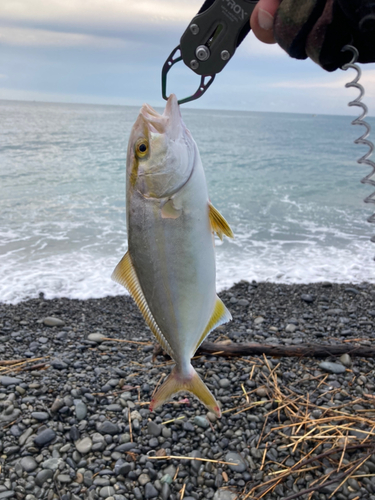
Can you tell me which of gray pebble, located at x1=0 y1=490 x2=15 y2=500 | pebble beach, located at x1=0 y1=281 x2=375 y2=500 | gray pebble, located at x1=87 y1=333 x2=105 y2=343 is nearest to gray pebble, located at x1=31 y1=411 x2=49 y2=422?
pebble beach, located at x1=0 y1=281 x2=375 y2=500

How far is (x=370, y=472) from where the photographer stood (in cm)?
259

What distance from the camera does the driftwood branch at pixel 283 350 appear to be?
3.68 metres

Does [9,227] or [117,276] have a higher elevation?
[117,276]

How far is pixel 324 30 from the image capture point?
169 centimetres

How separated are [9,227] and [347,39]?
948 cm

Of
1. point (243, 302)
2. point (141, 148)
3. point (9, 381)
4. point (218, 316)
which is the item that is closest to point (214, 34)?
point (141, 148)

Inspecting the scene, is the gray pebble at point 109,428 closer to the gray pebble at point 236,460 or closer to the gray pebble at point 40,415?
the gray pebble at point 40,415

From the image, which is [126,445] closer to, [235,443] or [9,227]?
[235,443]

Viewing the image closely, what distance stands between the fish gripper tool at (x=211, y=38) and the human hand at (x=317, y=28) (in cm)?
10

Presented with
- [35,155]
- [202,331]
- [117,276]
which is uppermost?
[117,276]

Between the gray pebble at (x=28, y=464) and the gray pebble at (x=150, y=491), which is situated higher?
the gray pebble at (x=150, y=491)

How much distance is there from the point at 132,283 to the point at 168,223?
354mm

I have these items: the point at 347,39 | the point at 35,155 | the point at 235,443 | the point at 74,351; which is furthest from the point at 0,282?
the point at 35,155

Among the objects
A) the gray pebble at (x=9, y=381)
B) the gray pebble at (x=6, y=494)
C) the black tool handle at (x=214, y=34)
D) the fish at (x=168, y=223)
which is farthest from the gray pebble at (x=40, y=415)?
the black tool handle at (x=214, y=34)
